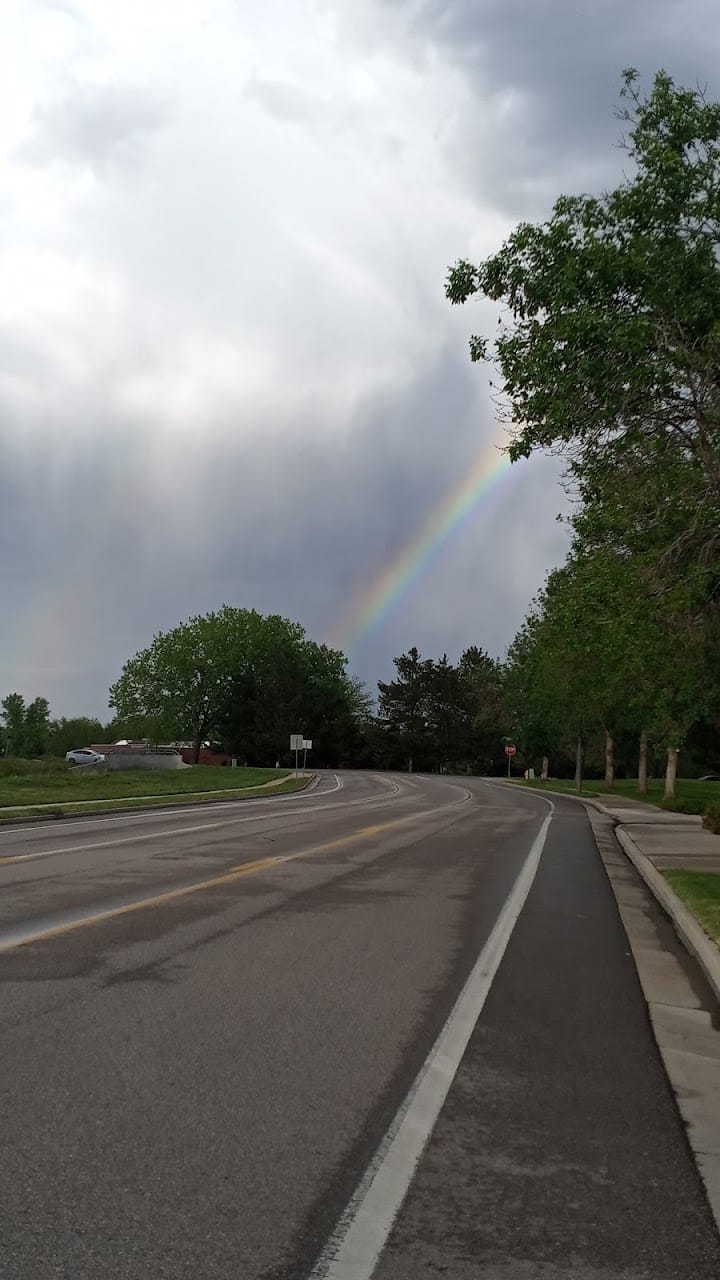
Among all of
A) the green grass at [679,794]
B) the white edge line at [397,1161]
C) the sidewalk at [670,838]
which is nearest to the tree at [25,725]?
the green grass at [679,794]

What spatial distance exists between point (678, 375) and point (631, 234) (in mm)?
3673

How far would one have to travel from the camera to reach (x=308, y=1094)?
5285 mm

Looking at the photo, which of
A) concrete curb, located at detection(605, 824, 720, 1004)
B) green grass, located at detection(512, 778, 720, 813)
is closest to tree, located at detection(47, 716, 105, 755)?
Answer: green grass, located at detection(512, 778, 720, 813)

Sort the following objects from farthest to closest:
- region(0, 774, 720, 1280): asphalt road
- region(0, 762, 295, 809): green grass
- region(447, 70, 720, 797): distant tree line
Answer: region(0, 762, 295, 809): green grass, region(447, 70, 720, 797): distant tree line, region(0, 774, 720, 1280): asphalt road

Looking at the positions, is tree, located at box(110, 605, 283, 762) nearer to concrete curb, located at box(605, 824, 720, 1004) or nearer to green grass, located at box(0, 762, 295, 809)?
green grass, located at box(0, 762, 295, 809)

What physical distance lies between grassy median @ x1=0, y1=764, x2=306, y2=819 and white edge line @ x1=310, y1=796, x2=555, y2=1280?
66.6 feet

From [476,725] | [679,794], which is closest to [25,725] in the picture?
[476,725]

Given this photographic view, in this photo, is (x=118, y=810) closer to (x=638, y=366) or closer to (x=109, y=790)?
(x=109, y=790)

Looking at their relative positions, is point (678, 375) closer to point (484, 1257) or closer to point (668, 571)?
point (668, 571)

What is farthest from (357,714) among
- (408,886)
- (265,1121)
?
(265,1121)

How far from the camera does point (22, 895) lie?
11688 millimetres

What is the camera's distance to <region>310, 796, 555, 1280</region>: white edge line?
3.61 metres

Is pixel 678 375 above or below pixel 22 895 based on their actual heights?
above

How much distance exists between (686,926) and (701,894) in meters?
2.13
